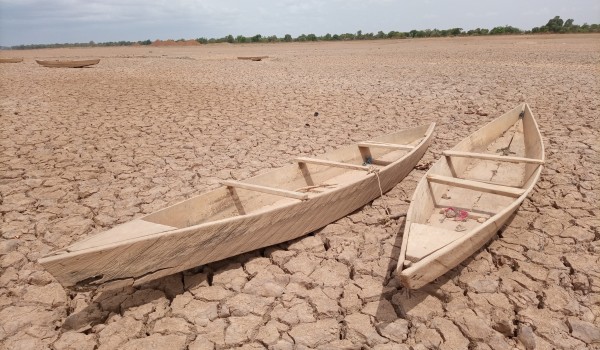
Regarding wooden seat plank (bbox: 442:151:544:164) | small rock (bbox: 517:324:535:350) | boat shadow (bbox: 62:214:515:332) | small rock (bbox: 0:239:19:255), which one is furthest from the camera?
wooden seat plank (bbox: 442:151:544:164)

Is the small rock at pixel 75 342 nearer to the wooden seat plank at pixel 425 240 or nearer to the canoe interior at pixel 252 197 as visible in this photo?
the canoe interior at pixel 252 197

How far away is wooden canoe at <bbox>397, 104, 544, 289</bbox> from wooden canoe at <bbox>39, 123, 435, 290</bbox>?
60cm

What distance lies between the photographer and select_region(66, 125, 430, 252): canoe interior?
2.29 m

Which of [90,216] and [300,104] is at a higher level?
[300,104]

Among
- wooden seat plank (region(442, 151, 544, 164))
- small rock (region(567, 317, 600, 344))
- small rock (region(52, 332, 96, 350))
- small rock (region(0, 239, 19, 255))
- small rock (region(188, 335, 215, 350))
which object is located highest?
wooden seat plank (region(442, 151, 544, 164))

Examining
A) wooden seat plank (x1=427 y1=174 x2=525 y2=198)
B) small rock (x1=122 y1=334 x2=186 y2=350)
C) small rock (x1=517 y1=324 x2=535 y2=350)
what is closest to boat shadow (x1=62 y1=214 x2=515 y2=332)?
small rock (x1=122 y1=334 x2=186 y2=350)

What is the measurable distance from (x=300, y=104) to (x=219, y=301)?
6750 mm

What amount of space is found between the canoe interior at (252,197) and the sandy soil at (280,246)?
48 centimetres

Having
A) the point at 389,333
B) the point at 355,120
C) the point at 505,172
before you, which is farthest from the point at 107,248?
the point at 355,120

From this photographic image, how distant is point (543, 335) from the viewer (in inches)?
86.8

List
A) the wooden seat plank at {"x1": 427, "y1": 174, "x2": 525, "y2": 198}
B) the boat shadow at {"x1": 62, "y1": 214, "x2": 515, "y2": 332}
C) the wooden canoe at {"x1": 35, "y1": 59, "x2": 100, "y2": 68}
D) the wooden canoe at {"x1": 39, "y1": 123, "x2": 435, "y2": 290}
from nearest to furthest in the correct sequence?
the wooden canoe at {"x1": 39, "y1": 123, "x2": 435, "y2": 290}
the boat shadow at {"x1": 62, "y1": 214, "x2": 515, "y2": 332}
the wooden seat plank at {"x1": 427, "y1": 174, "x2": 525, "y2": 198}
the wooden canoe at {"x1": 35, "y1": 59, "x2": 100, "y2": 68}

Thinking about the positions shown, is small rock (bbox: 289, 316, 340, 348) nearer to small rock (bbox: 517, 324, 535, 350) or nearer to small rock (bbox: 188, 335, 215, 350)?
small rock (bbox: 188, 335, 215, 350)

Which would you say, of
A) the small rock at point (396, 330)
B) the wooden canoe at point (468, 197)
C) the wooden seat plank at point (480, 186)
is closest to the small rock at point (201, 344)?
the small rock at point (396, 330)

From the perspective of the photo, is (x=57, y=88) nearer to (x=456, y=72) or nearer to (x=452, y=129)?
(x=452, y=129)
